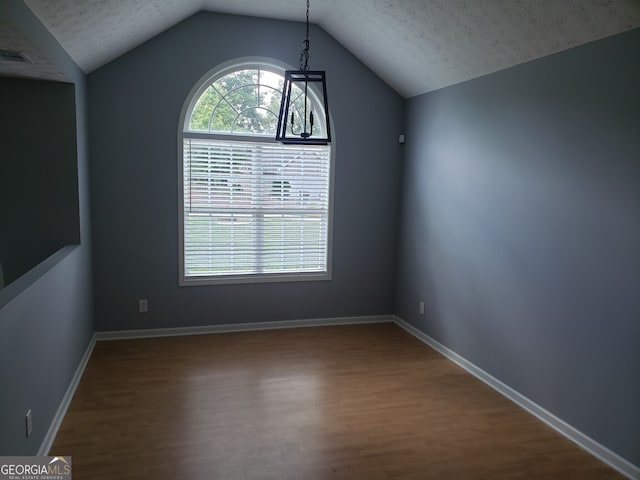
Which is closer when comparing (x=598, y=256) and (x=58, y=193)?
(x=598, y=256)

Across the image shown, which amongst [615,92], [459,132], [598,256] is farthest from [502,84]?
[598,256]

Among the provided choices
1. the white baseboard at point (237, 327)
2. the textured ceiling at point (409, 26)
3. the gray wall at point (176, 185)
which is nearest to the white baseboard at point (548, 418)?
the white baseboard at point (237, 327)

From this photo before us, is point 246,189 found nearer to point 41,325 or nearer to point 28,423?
point 41,325

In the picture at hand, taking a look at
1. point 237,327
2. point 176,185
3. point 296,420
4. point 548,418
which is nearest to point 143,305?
point 237,327

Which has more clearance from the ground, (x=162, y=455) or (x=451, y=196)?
(x=451, y=196)

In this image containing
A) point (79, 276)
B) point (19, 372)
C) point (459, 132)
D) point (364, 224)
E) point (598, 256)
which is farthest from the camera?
point (364, 224)

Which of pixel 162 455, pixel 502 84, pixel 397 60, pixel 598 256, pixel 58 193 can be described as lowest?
pixel 162 455

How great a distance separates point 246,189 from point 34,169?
1922 millimetres

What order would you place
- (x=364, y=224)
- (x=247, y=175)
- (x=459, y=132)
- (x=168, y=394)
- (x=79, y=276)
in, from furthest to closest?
(x=364, y=224) → (x=247, y=175) → (x=459, y=132) → (x=79, y=276) → (x=168, y=394)

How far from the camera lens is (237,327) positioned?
4906mm

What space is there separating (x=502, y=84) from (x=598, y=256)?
1.54 metres

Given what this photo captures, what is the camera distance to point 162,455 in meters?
2.70

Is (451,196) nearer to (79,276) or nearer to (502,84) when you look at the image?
(502,84)

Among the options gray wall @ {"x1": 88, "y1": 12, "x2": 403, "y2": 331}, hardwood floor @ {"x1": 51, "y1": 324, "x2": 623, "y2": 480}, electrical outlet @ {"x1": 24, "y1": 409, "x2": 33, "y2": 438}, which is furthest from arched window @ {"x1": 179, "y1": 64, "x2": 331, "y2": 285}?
electrical outlet @ {"x1": 24, "y1": 409, "x2": 33, "y2": 438}
